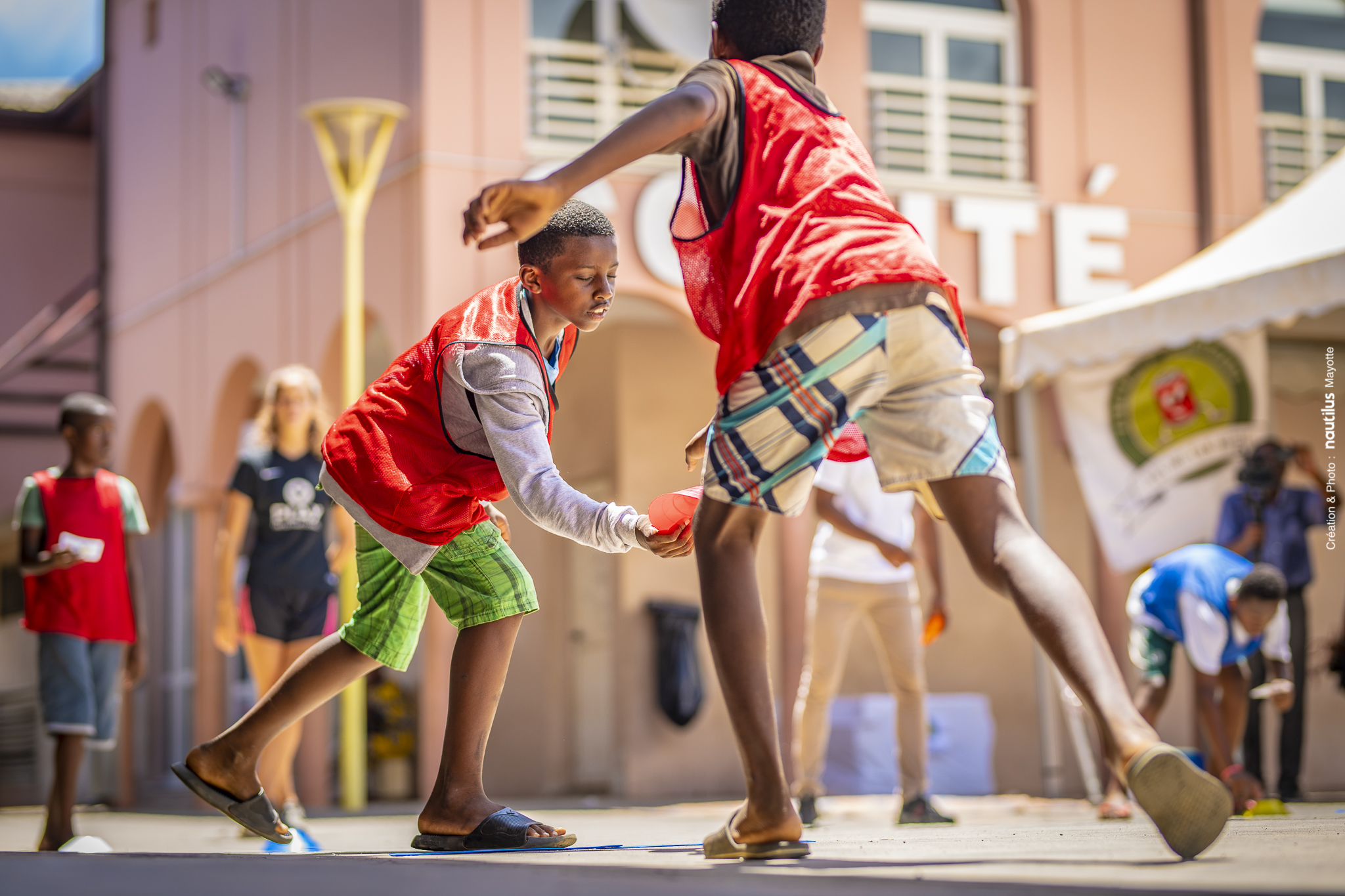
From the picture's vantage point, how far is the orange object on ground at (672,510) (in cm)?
295

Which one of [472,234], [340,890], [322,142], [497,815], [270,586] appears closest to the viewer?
[340,890]

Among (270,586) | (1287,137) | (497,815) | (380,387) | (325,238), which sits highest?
(1287,137)

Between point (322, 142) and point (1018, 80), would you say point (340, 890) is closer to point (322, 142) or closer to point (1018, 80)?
point (322, 142)

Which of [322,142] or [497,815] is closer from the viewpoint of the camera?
[497,815]

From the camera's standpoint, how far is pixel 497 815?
3.45 m

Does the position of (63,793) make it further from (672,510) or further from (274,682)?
(672,510)

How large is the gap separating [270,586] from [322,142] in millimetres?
4151

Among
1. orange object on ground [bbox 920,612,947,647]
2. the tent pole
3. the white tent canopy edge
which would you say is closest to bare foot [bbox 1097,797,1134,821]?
orange object on ground [bbox 920,612,947,647]

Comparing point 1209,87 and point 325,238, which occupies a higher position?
point 1209,87

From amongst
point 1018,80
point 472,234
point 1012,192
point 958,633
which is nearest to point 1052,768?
point 958,633

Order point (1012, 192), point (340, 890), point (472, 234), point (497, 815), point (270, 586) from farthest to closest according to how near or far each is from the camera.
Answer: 1. point (1012, 192)
2. point (270, 586)
3. point (497, 815)
4. point (472, 234)
5. point (340, 890)

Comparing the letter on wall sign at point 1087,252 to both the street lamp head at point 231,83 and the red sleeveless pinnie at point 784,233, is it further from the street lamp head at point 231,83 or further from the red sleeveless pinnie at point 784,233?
the red sleeveless pinnie at point 784,233

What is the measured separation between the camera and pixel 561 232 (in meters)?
3.33

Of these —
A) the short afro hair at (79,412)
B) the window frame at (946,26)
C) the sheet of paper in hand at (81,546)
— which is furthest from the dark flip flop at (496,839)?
the window frame at (946,26)
